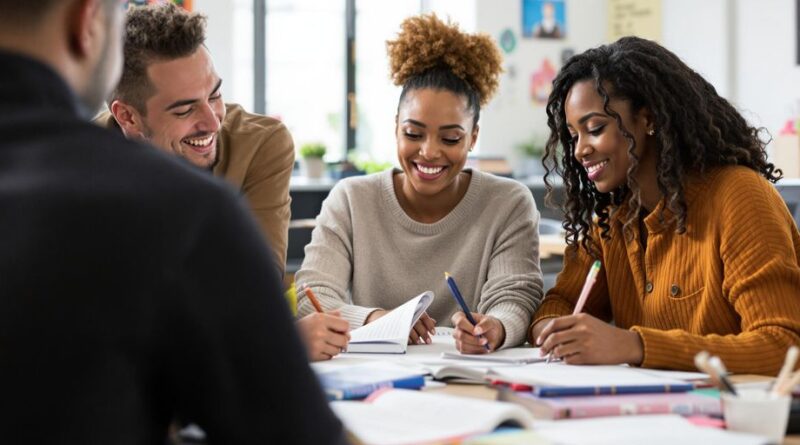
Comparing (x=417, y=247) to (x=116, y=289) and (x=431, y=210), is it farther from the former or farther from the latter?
(x=116, y=289)

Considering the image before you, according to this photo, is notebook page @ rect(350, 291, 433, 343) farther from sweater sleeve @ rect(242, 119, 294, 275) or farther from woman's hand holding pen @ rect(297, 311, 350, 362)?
sweater sleeve @ rect(242, 119, 294, 275)

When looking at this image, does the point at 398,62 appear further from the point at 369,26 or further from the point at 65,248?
the point at 369,26

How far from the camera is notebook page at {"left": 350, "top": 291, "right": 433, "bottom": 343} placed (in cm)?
184

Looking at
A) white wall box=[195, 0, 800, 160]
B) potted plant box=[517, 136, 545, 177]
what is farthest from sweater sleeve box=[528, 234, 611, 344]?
potted plant box=[517, 136, 545, 177]

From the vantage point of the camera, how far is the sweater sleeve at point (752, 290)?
1598mm

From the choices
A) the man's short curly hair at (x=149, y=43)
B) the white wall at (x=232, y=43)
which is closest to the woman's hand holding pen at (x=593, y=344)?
the man's short curly hair at (x=149, y=43)

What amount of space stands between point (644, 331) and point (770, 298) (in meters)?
0.23

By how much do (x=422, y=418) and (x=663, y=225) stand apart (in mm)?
867

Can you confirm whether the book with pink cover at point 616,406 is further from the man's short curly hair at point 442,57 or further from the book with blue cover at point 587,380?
the man's short curly hair at point 442,57

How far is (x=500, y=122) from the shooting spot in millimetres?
7105

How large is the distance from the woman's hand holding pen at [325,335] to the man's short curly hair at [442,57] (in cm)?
84

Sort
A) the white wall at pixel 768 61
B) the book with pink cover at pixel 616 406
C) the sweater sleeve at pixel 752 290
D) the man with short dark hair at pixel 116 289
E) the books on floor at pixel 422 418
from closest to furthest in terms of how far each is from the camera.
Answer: the man with short dark hair at pixel 116 289, the books on floor at pixel 422 418, the book with pink cover at pixel 616 406, the sweater sleeve at pixel 752 290, the white wall at pixel 768 61

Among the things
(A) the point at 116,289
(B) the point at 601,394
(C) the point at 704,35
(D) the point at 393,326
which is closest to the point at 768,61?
(C) the point at 704,35

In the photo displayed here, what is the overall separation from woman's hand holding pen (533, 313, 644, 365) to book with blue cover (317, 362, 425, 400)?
0.83 feet
